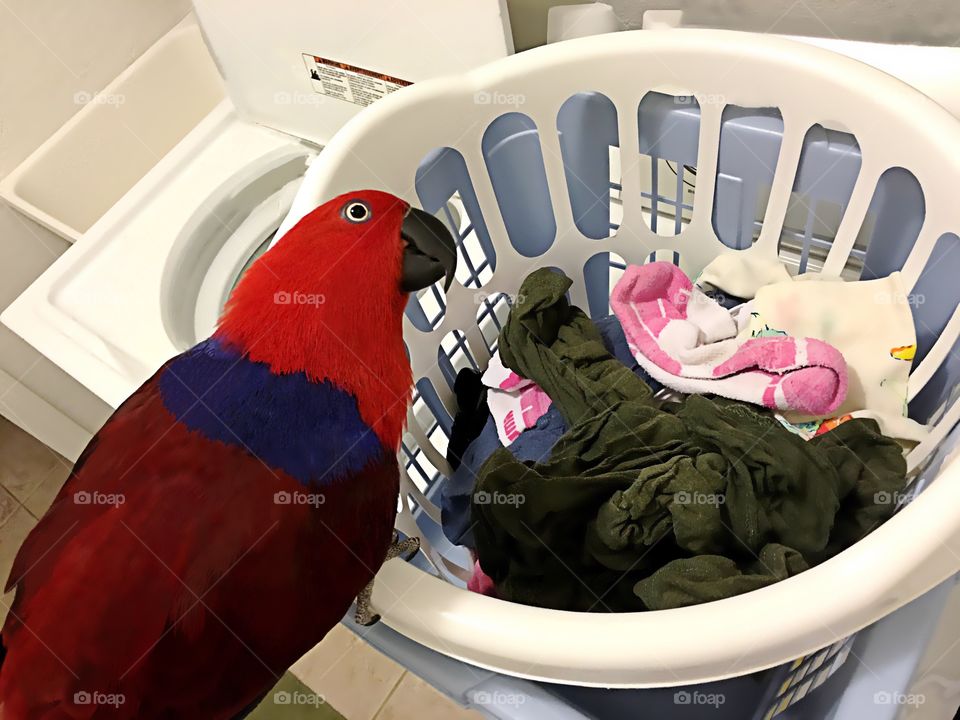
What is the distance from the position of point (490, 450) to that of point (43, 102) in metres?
0.92

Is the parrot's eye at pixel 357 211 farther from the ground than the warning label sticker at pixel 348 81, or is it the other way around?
the parrot's eye at pixel 357 211

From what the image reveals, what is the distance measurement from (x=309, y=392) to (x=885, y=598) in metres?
0.34

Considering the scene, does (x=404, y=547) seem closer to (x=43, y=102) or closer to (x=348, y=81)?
(x=348, y=81)

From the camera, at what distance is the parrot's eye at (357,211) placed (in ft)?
1.67

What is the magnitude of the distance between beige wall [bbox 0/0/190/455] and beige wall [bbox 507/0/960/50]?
2.48 feet

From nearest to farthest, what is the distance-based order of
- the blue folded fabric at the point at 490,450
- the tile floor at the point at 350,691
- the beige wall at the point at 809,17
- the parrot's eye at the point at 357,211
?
the parrot's eye at the point at 357,211, the beige wall at the point at 809,17, the blue folded fabric at the point at 490,450, the tile floor at the point at 350,691

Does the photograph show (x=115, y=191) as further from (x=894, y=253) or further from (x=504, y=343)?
(x=894, y=253)

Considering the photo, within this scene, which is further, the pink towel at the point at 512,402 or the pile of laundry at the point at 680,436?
the pink towel at the point at 512,402

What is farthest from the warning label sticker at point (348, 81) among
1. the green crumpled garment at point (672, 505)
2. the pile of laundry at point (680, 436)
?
the green crumpled garment at point (672, 505)

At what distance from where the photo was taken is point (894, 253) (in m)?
0.67

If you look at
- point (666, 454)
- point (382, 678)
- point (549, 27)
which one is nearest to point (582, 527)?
point (666, 454)

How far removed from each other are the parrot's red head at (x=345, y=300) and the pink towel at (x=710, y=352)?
10.7 inches

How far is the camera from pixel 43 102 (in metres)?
1.17

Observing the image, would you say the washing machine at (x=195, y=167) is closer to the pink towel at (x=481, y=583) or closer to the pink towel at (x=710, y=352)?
the pink towel at (x=710, y=352)
